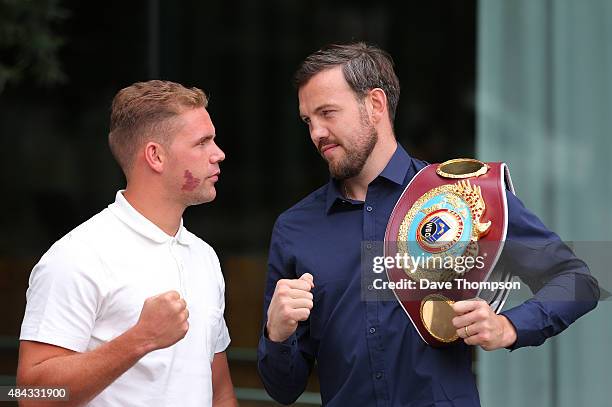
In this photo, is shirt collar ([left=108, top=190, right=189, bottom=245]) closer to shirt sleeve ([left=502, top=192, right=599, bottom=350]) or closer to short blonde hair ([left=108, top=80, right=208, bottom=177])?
short blonde hair ([left=108, top=80, right=208, bottom=177])

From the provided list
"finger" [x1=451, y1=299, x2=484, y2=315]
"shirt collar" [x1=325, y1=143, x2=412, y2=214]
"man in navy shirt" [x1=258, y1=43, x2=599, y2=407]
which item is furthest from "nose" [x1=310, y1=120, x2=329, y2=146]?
"finger" [x1=451, y1=299, x2=484, y2=315]

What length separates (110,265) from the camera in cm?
216

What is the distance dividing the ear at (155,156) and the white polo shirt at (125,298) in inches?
4.1

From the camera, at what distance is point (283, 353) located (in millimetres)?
2262

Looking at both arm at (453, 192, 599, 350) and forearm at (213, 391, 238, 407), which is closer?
arm at (453, 192, 599, 350)

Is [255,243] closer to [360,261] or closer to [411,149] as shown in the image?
[411,149]

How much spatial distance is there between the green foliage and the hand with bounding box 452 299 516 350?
4.07m

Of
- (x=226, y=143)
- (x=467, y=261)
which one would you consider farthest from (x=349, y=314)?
(x=226, y=143)

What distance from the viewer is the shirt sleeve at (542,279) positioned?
6.91 ft

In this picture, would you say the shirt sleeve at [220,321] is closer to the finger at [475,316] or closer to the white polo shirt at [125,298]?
the white polo shirt at [125,298]

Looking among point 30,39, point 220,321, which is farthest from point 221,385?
point 30,39

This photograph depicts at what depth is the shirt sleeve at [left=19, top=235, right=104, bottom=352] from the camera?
205 cm

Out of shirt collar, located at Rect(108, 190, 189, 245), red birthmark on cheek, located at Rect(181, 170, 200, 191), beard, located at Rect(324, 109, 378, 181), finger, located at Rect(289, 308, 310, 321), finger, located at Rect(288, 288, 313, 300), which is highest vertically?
beard, located at Rect(324, 109, 378, 181)

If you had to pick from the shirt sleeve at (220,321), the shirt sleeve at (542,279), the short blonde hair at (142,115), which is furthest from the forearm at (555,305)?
the short blonde hair at (142,115)
